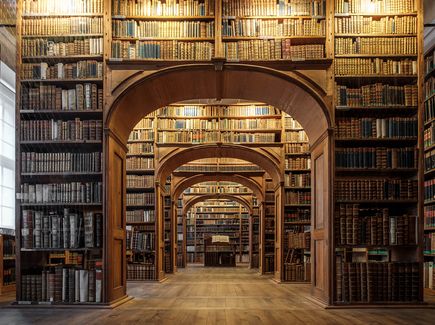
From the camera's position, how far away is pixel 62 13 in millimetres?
7832

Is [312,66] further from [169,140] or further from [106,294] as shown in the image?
[169,140]

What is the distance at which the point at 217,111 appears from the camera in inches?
526

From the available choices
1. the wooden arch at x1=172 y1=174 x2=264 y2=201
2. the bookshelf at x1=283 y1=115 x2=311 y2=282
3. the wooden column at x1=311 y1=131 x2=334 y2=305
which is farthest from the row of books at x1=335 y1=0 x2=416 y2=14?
the wooden arch at x1=172 y1=174 x2=264 y2=201

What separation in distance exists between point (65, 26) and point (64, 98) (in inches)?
38.8

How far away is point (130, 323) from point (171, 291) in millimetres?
4250

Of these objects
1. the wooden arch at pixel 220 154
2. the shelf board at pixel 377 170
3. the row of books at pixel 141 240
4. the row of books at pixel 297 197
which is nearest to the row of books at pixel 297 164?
the wooden arch at pixel 220 154

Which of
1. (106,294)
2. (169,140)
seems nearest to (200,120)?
(169,140)

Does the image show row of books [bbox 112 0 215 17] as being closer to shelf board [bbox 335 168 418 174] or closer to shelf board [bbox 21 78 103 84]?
shelf board [bbox 21 78 103 84]

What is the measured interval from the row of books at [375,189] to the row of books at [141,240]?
6498mm

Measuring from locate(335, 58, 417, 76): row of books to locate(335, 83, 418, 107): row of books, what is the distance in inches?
7.3

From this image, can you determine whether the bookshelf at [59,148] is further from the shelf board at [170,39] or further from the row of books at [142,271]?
the row of books at [142,271]

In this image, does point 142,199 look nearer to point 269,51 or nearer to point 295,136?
point 295,136

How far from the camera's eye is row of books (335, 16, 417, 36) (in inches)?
309

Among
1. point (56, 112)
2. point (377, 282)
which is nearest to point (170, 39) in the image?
point (56, 112)
